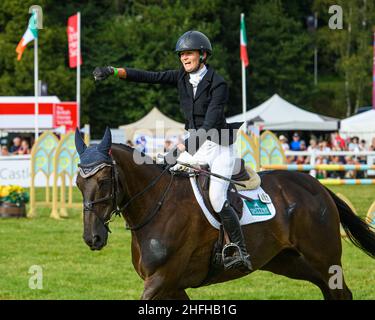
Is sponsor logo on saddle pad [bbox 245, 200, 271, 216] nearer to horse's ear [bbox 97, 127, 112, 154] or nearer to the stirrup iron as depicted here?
the stirrup iron

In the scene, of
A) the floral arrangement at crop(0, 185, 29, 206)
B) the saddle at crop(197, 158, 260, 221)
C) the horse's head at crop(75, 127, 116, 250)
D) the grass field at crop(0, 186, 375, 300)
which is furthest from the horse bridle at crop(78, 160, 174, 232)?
the floral arrangement at crop(0, 185, 29, 206)

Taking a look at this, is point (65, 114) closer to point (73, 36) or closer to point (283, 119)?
point (73, 36)

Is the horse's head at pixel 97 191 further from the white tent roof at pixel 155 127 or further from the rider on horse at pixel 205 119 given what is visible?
the white tent roof at pixel 155 127

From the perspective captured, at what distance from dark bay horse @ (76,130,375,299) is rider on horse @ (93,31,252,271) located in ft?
0.69

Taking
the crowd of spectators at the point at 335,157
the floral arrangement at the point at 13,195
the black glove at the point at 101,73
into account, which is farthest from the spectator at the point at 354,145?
the black glove at the point at 101,73

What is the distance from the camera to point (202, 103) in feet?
25.1

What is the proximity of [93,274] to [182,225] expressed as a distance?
15.7ft

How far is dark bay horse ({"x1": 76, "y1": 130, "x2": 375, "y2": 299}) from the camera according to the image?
22.9 feet

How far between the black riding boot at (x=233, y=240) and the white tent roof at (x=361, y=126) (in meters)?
28.9

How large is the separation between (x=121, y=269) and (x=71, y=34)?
2292cm

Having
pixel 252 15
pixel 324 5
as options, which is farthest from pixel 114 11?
pixel 324 5

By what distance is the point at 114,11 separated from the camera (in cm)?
5881

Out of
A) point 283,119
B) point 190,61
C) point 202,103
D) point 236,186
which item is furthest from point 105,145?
point 283,119

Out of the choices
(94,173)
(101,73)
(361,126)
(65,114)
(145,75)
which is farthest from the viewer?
(361,126)
